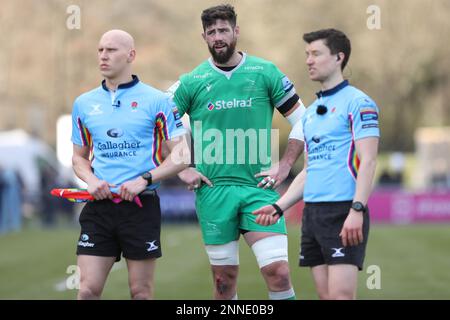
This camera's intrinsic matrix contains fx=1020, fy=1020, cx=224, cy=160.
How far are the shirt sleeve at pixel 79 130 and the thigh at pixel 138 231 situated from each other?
27.3 inches

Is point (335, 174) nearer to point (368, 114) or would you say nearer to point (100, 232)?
point (368, 114)

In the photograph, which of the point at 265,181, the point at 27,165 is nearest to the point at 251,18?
the point at 27,165

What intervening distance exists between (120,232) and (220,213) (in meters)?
1.15

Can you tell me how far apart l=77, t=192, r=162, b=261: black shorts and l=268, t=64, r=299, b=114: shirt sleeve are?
65.1 inches

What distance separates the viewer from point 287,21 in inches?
1964

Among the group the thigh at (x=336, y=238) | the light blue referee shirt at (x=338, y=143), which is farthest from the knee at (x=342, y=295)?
the light blue referee shirt at (x=338, y=143)

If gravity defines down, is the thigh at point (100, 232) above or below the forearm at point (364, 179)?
below

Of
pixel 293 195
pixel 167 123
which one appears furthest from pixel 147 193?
pixel 293 195

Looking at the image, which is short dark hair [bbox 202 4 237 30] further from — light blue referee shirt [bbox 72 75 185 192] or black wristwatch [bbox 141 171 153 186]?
black wristwatch [bbox 141 171 153 186]

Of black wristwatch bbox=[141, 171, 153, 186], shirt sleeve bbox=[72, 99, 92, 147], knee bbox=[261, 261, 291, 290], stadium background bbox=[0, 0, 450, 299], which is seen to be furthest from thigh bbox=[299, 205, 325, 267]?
stadium background bbox=[0, 0, 450, 299]

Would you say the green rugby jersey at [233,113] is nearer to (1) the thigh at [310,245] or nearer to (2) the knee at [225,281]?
(2) the knee at [225,281]

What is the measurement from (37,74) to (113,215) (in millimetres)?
53146

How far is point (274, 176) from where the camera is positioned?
29.8ft

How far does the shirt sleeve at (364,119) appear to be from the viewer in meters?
7.61
